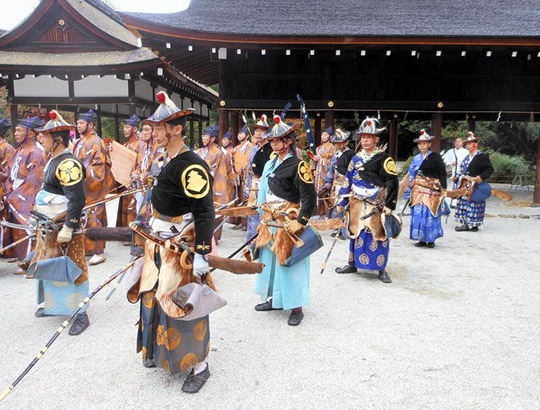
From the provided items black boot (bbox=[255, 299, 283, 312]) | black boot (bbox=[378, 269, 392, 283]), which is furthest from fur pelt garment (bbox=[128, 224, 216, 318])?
black boot (bbox=[378, 269, 392, 283])

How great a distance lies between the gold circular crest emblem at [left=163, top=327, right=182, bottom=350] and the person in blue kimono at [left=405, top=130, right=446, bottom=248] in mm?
5210

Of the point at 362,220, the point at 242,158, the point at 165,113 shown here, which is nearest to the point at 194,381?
the point at 165,113

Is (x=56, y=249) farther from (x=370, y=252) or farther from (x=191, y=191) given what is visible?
(x=370, y=252)

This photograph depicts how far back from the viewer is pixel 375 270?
5.38 m

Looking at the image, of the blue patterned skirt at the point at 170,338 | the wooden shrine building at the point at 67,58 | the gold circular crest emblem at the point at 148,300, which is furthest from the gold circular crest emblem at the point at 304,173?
the wooden shrine building at the point at 67,58

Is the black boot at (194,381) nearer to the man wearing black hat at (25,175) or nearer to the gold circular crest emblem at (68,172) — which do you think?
the gold circular crest emblem at (68,172)

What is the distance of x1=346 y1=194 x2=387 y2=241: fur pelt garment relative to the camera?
16.3ft

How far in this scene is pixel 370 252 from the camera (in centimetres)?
512

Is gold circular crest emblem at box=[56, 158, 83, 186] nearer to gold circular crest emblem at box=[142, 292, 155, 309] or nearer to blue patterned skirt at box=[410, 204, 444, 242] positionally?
gold circular crest emblem at box=[142, 292, 155, 309]

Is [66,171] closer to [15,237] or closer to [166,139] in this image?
[166,139]

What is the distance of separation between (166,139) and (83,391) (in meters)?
1.75

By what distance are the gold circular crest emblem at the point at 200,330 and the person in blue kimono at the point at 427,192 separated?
5.01 m

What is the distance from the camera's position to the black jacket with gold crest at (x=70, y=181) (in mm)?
3398

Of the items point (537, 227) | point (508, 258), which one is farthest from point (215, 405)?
point (537, 227)
